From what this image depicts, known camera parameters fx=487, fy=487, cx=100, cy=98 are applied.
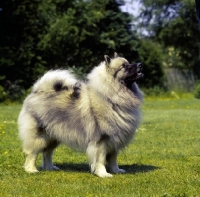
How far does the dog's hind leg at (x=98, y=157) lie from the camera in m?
6.77

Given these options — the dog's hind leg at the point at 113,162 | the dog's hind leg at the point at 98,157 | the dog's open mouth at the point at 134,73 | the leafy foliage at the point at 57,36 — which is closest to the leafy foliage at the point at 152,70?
the leafy foliage at the point at 57,36

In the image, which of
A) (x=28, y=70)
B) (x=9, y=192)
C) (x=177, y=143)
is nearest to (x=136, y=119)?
(x=9, y=192)

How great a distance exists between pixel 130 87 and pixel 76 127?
960 millimetres

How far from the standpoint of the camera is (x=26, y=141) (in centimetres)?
737

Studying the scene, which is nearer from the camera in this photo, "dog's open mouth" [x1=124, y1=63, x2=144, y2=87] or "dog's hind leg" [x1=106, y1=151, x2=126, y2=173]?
"dog's open mouth" [x1=124, y1=63, x2=144, y2=87]

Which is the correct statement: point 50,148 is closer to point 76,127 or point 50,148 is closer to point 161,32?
point 76,127

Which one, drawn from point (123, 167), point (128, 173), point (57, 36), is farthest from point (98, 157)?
point (57, 36)

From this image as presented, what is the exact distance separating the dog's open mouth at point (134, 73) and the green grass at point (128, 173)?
1.33 meters

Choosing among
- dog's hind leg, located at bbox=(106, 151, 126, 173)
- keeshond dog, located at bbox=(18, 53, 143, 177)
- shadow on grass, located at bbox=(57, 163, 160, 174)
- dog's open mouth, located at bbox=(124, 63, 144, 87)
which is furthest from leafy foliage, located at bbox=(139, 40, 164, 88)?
dog's open mouth, located at bbox=(124, 63, 144, 87)

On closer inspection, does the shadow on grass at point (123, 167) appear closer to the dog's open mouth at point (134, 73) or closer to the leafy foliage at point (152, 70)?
the dog's open mouth at point (134, 73)

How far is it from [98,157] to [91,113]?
0.62 m

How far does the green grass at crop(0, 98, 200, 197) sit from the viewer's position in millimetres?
5637

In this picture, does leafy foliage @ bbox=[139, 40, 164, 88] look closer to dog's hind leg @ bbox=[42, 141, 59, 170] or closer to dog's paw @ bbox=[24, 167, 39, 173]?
dog's hind leg @ bbox=[42, 141, 59, 170]

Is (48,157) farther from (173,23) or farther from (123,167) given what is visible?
(173,23)
